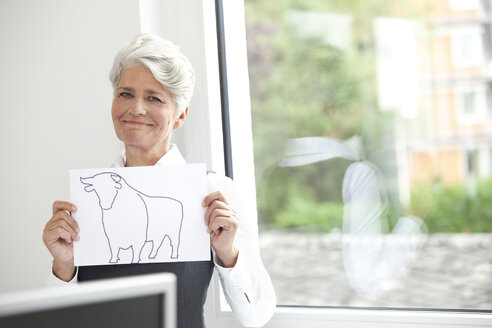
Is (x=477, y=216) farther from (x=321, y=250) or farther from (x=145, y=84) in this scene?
(x=145, y=84)

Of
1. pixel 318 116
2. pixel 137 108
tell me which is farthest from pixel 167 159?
pixel 318 116

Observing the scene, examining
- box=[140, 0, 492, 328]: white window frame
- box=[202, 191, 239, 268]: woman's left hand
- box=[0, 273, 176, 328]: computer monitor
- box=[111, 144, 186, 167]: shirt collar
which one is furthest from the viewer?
box=[140, 0, 492, 328]: white window frame

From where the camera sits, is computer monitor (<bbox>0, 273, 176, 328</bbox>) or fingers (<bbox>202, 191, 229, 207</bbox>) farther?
fingers (<bbox>202, 191, 229, 207</bbox>)

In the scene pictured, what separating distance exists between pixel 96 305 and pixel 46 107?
3.55ft

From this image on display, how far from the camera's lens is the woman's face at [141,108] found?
118 cm

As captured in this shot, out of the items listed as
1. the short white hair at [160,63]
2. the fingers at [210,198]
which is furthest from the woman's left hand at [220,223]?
the short white hair at [160,63]

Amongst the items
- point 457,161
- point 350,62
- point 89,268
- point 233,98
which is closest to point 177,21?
point 233,98

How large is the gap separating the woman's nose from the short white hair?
0.06 m

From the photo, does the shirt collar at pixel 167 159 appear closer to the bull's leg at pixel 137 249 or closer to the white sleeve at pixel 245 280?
the white sleeve at pixel 245 280

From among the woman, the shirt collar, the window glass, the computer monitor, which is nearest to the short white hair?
the woman

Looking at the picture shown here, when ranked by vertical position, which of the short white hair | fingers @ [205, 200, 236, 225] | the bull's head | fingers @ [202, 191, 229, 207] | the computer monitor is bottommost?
the computer monitor

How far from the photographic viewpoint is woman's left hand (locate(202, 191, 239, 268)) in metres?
1.09

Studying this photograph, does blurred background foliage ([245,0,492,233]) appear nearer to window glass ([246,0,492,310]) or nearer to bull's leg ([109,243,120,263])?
window glass ([246,0,492,310])

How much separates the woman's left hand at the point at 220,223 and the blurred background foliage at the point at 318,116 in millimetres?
337
